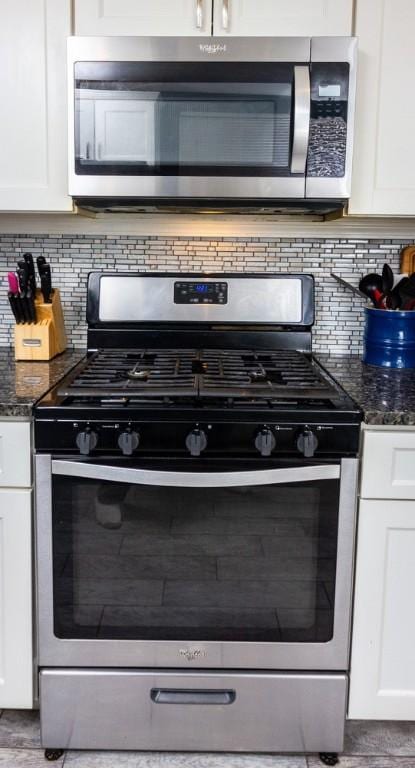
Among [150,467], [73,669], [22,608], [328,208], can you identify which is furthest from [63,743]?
[328,208]

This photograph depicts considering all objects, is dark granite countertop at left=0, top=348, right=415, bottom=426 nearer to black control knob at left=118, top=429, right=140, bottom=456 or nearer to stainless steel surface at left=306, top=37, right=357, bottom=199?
black control knob at left=118, top=429, right=140, bottom=456

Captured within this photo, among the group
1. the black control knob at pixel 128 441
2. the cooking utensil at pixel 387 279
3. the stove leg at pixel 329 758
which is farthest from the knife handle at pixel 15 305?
the stove leg at pixel 329 758

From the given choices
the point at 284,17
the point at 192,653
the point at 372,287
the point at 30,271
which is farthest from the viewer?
the point at 372,287

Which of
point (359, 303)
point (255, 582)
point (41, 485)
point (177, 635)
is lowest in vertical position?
point (177, 635)

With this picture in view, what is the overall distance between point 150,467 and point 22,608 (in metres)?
0.48

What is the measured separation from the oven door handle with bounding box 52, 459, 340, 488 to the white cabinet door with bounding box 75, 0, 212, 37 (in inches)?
46.2

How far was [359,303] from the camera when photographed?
2.34 metres

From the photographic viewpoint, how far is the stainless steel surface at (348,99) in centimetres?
183

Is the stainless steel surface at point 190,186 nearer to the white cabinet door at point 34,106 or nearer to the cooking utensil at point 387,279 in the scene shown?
the white cabinet door at point 34,106

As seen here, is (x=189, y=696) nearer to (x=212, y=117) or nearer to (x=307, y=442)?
(x=307, y=442)

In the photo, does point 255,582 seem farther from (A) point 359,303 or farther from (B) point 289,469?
(A) point 359,303

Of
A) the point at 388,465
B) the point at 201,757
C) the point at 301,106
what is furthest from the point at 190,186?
the point at 201,757

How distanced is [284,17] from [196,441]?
46.4 inches

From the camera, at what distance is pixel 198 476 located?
159 cm
